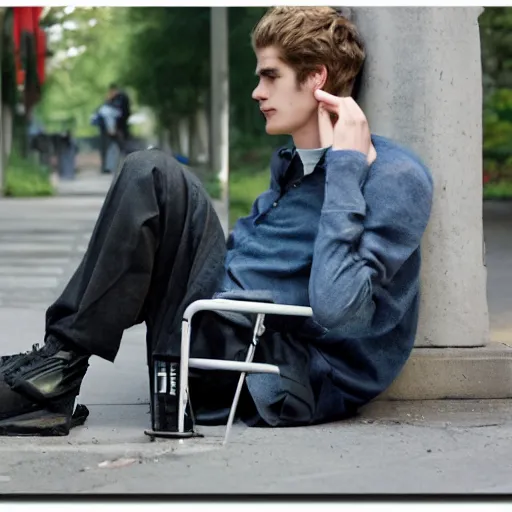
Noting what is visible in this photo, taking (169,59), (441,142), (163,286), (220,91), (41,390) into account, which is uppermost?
(169,59)

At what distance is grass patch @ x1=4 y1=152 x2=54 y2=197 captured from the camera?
1975 cm

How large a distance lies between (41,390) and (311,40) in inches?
53.5

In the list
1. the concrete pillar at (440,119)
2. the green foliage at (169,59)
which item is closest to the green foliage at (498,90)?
the green foliage at (169,59)

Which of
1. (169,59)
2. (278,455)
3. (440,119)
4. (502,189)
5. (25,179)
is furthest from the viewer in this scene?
(169,59)

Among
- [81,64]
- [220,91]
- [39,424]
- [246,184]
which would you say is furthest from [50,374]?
[81,64]

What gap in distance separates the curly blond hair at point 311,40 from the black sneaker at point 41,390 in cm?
114

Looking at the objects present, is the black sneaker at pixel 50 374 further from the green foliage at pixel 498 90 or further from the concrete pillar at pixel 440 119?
the green foliage at pixel 498 90

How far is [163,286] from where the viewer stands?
12.6 feet

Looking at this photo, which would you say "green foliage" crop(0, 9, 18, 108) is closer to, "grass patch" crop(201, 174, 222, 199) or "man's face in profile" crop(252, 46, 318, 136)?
"grass patch" crop(201, 174, 222, 199)

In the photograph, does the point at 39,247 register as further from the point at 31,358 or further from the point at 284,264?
the point at 284,264

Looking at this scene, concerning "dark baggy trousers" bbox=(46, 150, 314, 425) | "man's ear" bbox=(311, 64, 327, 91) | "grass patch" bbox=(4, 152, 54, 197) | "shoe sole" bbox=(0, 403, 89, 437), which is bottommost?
"shoe sole" bbox=(0, 403, 89, 437)

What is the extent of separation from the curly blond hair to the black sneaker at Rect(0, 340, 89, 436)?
1.14m

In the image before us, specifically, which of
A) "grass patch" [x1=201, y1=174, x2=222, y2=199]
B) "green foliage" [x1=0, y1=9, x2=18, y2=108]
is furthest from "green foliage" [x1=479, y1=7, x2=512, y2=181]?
"green foliage" [x1=0, y1=9, x2=18, y2=108]

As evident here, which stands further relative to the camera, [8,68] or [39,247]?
[8,68]
